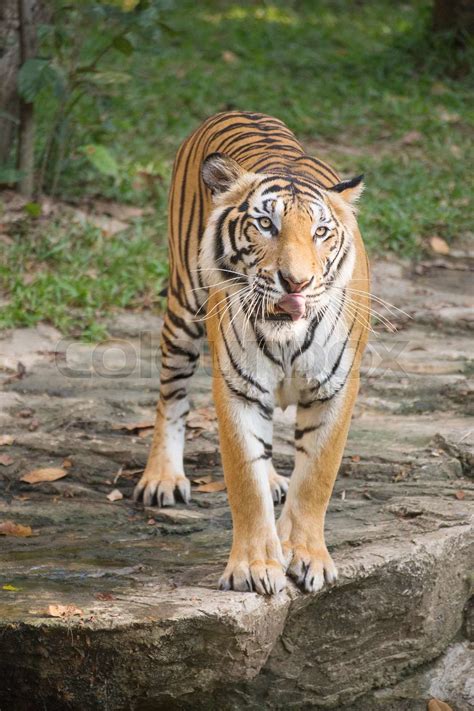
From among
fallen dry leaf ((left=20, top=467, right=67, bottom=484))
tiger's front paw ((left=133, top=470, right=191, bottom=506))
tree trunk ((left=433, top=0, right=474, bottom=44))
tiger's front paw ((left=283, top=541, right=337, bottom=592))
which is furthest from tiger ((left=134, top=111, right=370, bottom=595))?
tree trunk ((left=433, top=0, right=474, bottom=44))

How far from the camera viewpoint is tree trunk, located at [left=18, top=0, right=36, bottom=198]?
6.89m

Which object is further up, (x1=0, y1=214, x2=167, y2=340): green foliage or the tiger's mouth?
the tiger's mouth

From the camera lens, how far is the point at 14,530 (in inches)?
168

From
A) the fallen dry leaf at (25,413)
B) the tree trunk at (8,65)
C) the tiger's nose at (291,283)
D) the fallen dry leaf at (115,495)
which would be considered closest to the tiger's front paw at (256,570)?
the tiger's nose at (291,283)

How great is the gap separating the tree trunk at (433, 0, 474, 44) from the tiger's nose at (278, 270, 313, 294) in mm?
7306

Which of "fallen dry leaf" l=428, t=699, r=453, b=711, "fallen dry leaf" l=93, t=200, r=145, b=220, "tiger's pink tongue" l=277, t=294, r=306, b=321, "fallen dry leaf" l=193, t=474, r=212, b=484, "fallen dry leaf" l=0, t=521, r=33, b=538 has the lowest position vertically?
"fallen dry leaf" l=428, t=699, r=453, b=711

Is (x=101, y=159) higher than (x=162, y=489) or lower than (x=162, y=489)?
higher

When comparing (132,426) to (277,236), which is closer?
(277,236)

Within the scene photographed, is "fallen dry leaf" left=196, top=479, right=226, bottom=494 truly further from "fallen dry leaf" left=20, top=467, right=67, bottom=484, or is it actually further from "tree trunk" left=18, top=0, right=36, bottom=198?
"tree trunk" left=18, top=0, right=36, bottom=198

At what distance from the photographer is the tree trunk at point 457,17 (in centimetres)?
993

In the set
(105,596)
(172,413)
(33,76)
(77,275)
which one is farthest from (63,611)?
(33,76)

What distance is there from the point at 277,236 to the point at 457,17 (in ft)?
23.9

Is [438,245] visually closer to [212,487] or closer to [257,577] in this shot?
[212,487]

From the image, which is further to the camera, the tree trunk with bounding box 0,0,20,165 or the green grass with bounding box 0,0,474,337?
the tree trunk with bounding box 0,0,20,165
